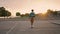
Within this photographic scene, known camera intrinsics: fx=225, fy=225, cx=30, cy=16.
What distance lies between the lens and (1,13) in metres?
191

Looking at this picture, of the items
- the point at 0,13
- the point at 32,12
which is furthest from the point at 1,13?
the point at 32,12

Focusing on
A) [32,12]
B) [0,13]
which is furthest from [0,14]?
[32,12]

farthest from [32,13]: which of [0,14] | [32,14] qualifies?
[0,14]

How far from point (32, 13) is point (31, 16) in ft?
1.04

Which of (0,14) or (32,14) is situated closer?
(32,14)

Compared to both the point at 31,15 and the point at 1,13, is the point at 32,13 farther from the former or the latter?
the point at 1,13

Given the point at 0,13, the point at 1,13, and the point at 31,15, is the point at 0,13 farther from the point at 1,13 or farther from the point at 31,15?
the point at 31,15

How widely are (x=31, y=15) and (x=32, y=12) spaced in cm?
36

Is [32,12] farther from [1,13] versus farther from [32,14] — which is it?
[1,13]

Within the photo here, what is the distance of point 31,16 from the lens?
880 inches

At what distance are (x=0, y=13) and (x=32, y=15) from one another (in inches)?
6725

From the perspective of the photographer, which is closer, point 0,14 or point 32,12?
point 32,12

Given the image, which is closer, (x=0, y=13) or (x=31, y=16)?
(x=31, y=16)

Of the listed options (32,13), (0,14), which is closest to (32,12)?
(32,13)
